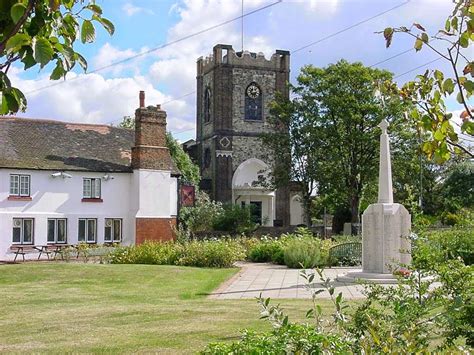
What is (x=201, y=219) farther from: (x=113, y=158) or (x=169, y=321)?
(x=169, y=321)

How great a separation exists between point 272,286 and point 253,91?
1730 inches

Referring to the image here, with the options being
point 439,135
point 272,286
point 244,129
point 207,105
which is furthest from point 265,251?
point 207,105

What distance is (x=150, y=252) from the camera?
26609mm

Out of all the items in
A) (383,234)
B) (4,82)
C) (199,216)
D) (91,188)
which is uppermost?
(91,188)

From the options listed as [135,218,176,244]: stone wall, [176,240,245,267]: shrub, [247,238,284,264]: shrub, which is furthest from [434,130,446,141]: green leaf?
[135,218,176,244]: stone wall

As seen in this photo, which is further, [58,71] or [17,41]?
[58,71]

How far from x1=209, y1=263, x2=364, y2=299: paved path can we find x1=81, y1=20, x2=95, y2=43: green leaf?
→ 32.3ft

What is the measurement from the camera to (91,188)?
3534 cm

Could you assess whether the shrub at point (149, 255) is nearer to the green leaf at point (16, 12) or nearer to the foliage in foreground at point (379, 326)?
the foliage in foreground at point (379, 326)

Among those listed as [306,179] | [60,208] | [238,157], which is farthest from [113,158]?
[238,157]

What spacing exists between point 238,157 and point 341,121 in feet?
49.8

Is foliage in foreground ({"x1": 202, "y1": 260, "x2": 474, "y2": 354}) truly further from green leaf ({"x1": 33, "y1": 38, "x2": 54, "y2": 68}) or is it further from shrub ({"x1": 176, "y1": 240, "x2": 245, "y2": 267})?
shrub ({"x1": 176, "y1": 240, "x2": 245, "y2": 267})

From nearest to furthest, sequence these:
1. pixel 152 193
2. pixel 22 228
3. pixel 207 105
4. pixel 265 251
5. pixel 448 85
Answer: pixel 448 85
pixel 265 251
pixel 22 228
pixel 152 193
pixel 207 105

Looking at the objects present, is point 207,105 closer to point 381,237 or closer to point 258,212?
point 258,212
